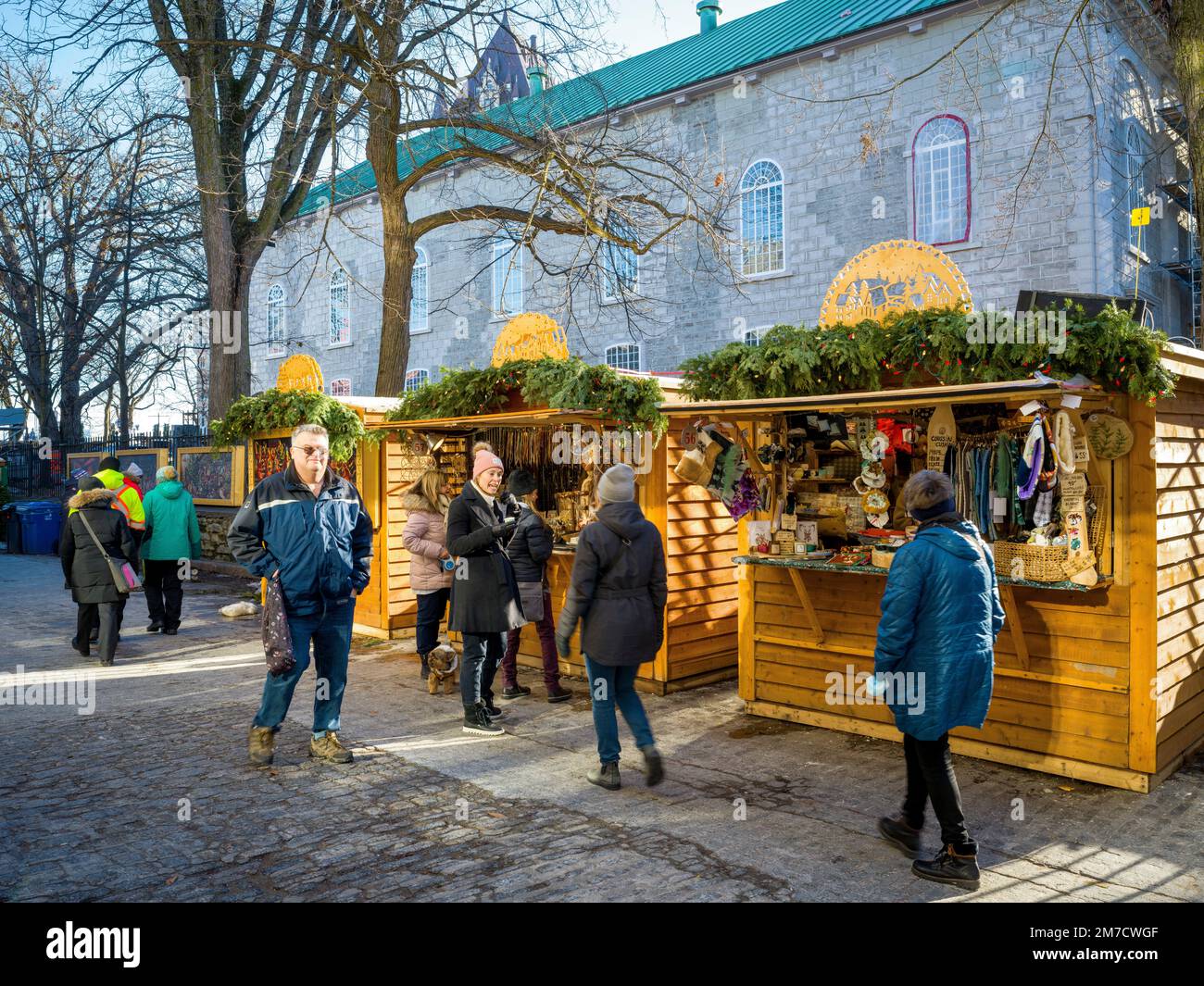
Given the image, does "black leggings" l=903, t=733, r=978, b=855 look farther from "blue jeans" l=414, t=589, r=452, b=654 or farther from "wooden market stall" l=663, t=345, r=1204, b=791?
"blue jeans" l=414, t=589, r=452, b=654

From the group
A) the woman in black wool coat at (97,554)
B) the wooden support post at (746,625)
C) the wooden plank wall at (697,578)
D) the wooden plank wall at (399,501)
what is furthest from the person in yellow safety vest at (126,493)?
the wooden support post at (746,625)

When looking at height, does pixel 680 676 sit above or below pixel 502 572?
below

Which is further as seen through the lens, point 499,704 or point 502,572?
point 499,704

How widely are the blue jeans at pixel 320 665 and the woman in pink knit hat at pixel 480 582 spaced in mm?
Answer: 880

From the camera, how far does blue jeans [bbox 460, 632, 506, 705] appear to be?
22.1 feet

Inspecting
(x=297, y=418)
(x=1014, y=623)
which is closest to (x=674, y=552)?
(x=1014, y=623)

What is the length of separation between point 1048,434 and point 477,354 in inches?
954

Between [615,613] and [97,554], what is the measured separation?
600 cm

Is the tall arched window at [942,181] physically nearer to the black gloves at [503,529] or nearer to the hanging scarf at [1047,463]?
the hanging scarf at [1047,463]

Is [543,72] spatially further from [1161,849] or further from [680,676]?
[1161,849]

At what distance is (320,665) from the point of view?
607 centimetres

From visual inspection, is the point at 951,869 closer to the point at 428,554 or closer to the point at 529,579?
the point at 529,579
